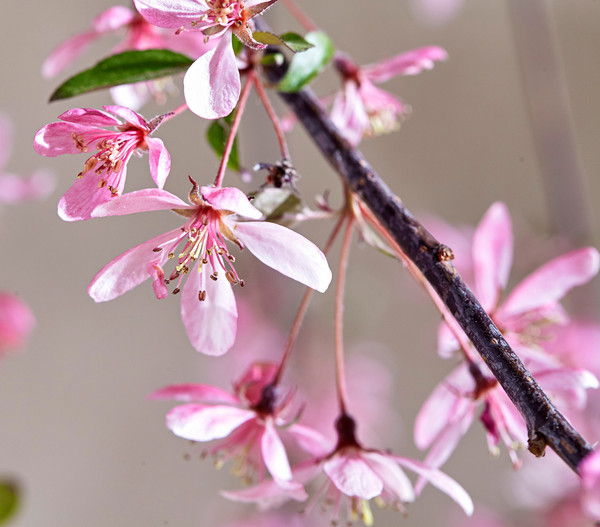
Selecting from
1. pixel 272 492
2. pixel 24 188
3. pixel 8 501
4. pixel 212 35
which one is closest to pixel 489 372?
pixel 272 492

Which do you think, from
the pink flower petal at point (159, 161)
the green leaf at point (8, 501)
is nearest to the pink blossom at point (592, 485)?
the pink flower petal at point (159, 161)

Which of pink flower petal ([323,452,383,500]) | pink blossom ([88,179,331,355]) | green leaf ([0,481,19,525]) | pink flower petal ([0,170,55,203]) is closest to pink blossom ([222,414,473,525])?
pink flower petal ([323,452,383,500])

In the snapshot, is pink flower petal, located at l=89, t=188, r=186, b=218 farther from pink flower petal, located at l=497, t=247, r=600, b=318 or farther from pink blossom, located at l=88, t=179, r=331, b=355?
pink flower petal, located at l=497, t=247, r=600, b=318

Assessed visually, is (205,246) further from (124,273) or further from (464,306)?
(464,306)

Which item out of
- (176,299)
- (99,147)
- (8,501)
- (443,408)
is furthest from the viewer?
(176,299)

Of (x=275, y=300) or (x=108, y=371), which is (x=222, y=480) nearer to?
(x=108, y=371)

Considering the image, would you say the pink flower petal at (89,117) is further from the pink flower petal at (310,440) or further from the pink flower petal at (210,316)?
the pink flower petal at (310,440)
